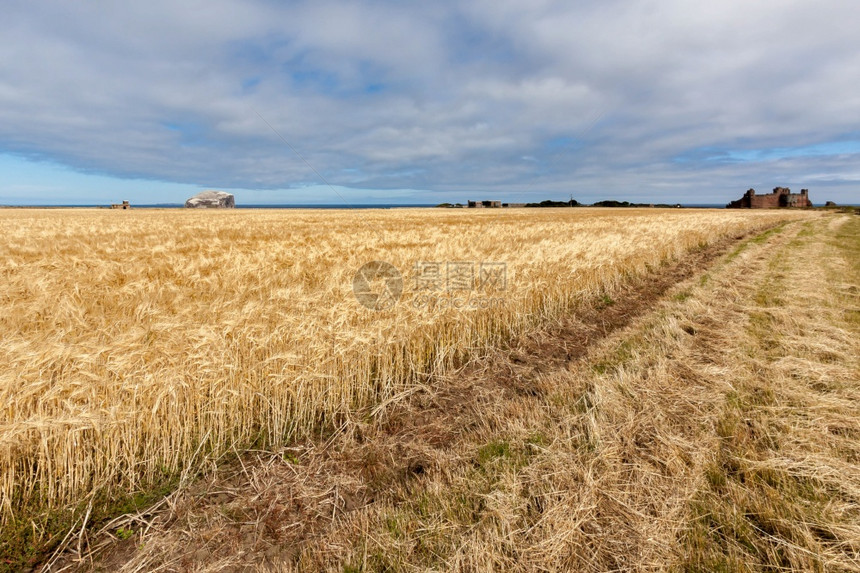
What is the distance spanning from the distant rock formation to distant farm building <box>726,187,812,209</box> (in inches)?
A: 5718

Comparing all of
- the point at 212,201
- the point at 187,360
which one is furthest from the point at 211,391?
the point at 212,201

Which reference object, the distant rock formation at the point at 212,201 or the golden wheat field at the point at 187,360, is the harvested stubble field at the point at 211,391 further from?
the distant rock formation at the point at 212,201

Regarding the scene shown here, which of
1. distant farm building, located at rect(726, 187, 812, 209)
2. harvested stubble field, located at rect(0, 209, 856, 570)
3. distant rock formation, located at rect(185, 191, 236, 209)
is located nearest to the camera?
harvested stubble field, located at rect(0, 209, 856, 570)

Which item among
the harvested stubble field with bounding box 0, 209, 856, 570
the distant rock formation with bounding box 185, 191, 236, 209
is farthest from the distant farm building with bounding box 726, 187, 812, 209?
the distant rock formation with bounding box 185, 191, 236, 209

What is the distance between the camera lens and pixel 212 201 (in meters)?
106

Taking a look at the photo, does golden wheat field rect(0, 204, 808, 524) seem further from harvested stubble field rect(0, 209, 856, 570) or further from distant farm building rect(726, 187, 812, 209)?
distant farm building rect(726, 187, 812, 209)

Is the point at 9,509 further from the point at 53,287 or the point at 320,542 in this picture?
the point at 53,287

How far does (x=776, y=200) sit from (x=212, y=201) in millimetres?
154371

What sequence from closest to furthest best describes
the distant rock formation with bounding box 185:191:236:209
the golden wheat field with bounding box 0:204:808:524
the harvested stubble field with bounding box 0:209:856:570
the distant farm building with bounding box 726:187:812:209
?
the harvested stubble field with bounding box 0:209:856:570 → the golden wheat field with bounding box 0:204:808:524 → the distant farm building with bounding box 726:187:812:209 → the distant rock formation with bounding box 185:191:236:209

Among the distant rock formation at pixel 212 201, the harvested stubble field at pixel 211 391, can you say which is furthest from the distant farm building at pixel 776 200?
the distant rock formation at pixel 212 201

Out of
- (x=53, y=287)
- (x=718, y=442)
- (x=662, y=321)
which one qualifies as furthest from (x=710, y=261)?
(x=53, y=287)

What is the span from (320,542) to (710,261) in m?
15.4

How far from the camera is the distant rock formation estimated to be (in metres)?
104

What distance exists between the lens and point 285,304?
166 inches
